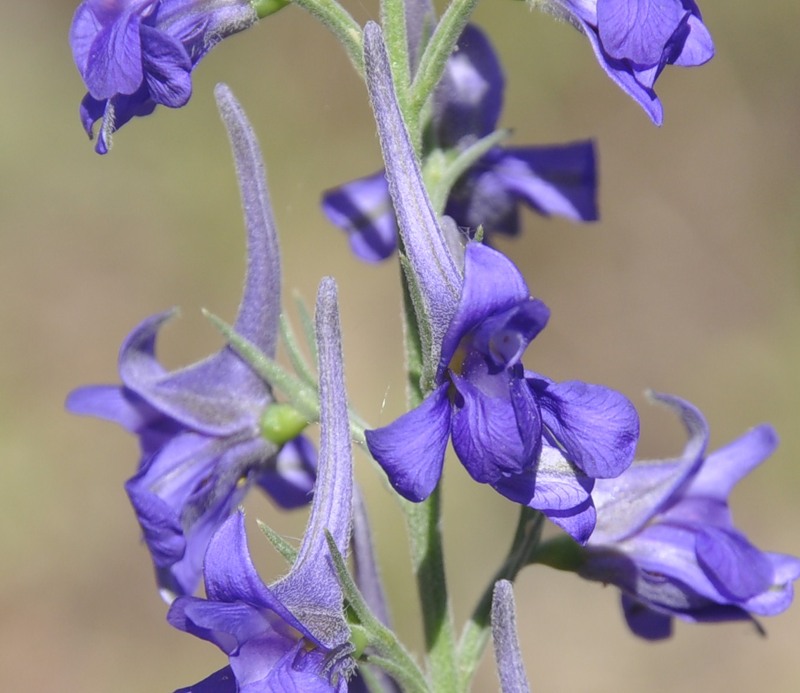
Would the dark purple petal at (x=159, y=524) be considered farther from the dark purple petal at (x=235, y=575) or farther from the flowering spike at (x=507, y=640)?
the flowering spike at (x=507, y=640)

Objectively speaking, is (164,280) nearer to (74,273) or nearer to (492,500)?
(74,273)

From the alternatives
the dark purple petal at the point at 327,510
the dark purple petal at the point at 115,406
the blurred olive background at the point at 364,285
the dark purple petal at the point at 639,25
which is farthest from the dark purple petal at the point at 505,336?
the blurred olive background at the point at 364,285

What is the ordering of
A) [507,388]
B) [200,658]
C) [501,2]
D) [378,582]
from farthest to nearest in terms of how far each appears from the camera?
[501,2] → [200,658] → [378,582] → [507,388]

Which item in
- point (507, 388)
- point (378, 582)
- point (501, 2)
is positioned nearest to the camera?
point (507, 388)

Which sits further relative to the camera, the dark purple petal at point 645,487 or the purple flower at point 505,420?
the dark purple petal at point 645,487

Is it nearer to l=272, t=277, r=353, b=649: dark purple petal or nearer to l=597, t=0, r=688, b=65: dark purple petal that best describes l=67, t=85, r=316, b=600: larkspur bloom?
l=272, t=277, r=353, b=649: dark purple petal

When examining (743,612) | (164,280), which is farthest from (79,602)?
(743,612)

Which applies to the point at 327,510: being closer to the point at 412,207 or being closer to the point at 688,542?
the point at 412,207
